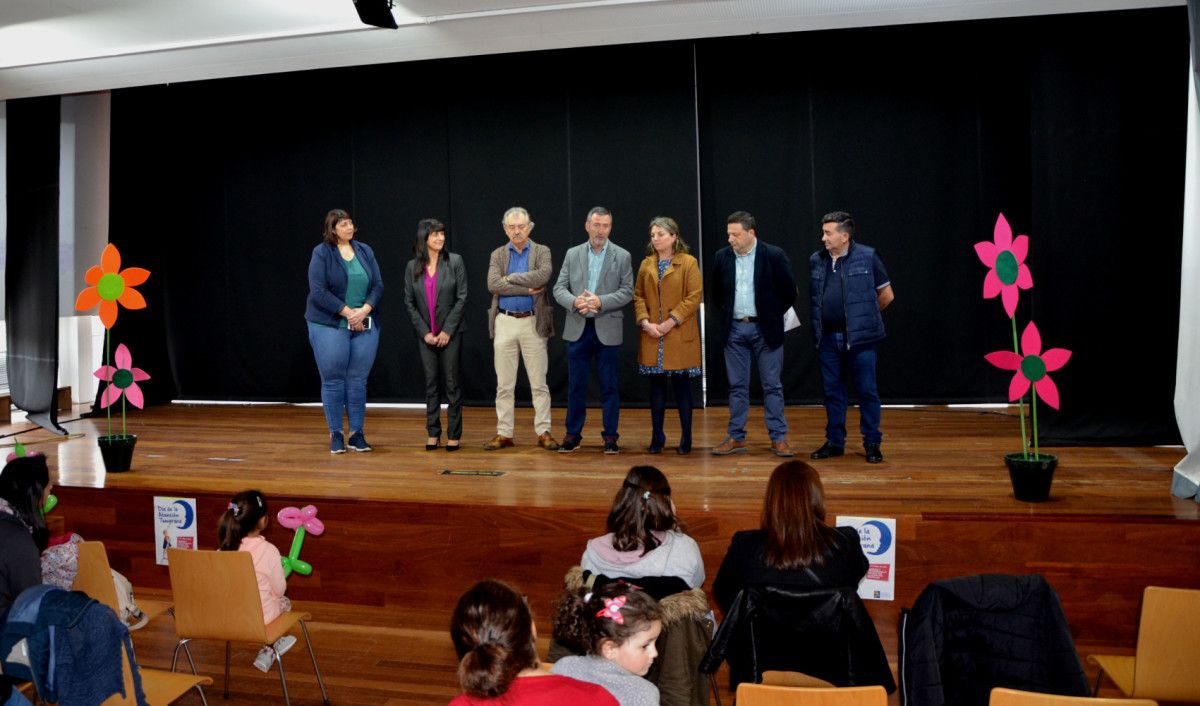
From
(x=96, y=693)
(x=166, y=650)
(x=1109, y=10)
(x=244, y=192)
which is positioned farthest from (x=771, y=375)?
(x=244, y=192)

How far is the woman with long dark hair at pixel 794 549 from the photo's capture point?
2979mm

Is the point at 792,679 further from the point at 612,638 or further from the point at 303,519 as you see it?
the point at 303,519

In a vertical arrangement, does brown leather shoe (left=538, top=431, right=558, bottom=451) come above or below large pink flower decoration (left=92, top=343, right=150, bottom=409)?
below

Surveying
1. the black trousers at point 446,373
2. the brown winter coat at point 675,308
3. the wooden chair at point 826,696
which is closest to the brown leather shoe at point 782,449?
the brown winter coat at point 675,308

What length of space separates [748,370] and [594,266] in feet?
3.31

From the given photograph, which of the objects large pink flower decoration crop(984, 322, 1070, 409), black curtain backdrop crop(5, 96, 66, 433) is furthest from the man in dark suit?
black curtain backdrop crop(5, 96, 66, 433)

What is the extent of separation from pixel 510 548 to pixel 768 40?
4.37 meters

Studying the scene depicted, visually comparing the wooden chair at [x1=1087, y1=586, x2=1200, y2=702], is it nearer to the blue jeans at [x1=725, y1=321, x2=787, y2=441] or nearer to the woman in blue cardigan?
the blue jeans at [x1=725, y1=321, x2=787, y2=441]

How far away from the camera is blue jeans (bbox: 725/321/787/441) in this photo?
5.55m

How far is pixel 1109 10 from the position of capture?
552 cm

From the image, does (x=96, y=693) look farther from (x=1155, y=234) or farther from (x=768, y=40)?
(x=768, y=40)

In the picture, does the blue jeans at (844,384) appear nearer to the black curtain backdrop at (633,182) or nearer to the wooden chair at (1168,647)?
the black curtain backdrop at (633,182)

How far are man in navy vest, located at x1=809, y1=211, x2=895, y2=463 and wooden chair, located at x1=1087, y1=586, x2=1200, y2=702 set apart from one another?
247cm

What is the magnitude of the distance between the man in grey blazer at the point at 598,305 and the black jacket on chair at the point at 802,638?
2.76 meters
